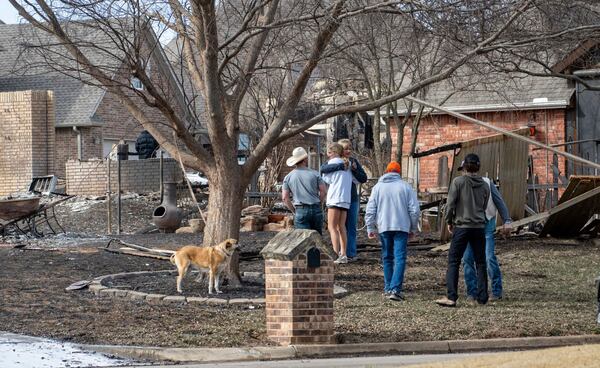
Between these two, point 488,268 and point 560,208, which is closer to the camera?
point 488,268

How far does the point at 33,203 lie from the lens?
22.9 m

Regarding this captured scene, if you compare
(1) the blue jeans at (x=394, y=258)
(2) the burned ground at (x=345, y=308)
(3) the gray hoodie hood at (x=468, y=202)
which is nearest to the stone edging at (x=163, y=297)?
(2) the burned ground at (x=345, y=308)

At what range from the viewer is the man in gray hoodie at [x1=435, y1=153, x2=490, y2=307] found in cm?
1310

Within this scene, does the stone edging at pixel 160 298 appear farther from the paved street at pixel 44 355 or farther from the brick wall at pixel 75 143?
the brick wall at pixel 75 143

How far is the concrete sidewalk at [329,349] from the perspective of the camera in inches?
403

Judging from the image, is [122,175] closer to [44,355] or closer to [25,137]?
[25,137]

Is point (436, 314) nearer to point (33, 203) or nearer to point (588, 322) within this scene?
point (588, 322)

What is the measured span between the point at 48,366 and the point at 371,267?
818 centimetres

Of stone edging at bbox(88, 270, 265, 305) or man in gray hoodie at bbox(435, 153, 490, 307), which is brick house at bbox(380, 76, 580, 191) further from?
stone edging at bbox(88, 270, 265, 305)

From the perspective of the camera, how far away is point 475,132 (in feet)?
102

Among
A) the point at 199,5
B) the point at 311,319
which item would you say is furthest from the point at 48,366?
the point at 199,5

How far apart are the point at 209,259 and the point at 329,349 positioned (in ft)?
11.1

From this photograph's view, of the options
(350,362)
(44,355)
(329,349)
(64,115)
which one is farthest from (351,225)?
(64,115)

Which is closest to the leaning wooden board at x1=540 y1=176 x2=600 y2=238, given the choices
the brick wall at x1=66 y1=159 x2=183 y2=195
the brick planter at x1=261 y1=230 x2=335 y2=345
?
the brick planter at x1=261 y1=230 x2=335 y2=345
